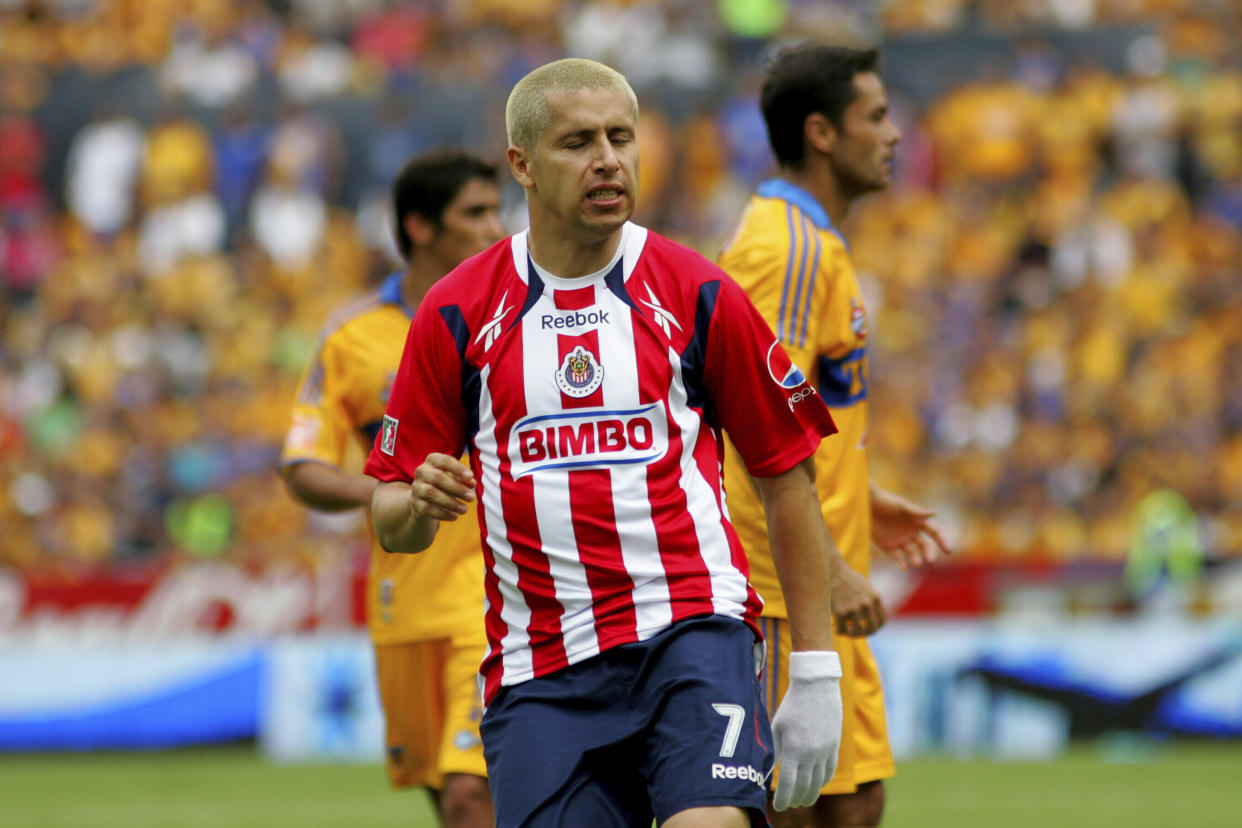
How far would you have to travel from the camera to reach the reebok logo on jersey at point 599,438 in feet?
14.7

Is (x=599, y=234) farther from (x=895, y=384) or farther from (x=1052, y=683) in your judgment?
(x=895, y=384)

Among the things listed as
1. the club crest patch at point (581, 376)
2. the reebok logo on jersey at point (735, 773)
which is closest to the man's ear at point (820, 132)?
the club crest patch at point (581, 376)

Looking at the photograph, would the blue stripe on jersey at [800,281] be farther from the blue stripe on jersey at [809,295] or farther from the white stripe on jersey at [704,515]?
the white stripe on jersey at [704,515]

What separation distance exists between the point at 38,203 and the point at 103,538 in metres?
5.82

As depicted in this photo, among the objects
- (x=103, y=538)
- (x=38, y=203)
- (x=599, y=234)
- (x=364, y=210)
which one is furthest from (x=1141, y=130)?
(x=599, y=234)

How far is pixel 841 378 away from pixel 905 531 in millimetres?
675

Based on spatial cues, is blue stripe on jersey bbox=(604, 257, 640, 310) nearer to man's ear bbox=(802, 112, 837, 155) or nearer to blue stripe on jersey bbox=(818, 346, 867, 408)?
blue stripe on jersey bbox=(818, 346, 867, 408)

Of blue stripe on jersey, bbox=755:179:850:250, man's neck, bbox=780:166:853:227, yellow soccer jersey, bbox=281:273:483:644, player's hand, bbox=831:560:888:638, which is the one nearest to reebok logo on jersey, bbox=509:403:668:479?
player's hand, bbox=831:560:888:638

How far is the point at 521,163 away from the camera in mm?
4660

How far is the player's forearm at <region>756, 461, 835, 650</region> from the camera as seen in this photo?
4566 millimetres

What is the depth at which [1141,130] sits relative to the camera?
60.8 feet

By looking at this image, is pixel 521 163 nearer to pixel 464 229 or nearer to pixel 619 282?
pixel 619 282

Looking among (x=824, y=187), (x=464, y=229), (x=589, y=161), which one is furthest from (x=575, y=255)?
(x=464, y=229)

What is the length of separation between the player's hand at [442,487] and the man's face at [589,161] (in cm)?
67
